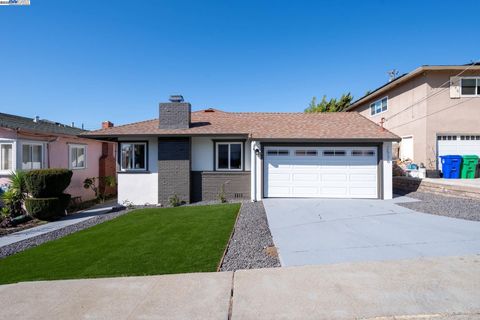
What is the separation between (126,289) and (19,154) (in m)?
11.5

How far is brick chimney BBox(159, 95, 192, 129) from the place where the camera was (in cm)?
1219

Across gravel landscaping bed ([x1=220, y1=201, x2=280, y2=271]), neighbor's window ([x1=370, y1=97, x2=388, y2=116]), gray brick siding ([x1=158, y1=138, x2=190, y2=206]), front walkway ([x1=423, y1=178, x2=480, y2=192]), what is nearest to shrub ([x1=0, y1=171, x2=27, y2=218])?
gray brick siding ([x1=158, y1=138, x2=190, y2=206])

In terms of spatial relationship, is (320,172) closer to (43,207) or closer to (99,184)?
(43,207)

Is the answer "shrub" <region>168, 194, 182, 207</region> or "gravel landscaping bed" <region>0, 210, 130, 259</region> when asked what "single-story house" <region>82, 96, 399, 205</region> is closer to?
"shrub" <region>168, 194, 182, 207</region>

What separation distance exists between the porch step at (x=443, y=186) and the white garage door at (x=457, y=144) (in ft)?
9.90

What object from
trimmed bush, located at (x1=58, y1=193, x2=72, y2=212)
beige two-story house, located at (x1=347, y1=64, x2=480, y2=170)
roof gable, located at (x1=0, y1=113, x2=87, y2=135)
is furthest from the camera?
beige two-story house, located at (x1=347, y1=64, x2=480, y2=170)

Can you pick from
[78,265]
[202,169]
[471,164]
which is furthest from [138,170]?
[471,164]

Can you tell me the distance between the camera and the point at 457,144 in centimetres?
1377

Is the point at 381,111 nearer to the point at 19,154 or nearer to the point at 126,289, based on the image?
the point at 126,289

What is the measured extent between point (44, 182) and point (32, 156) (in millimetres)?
2882

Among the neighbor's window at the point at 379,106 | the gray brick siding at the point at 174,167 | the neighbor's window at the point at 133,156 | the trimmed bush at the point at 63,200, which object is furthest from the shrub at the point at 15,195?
the neighbor's window at the point at 379,106

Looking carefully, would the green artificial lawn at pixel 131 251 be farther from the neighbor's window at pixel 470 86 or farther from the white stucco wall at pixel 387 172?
the neighbor's window at pixel 470 86

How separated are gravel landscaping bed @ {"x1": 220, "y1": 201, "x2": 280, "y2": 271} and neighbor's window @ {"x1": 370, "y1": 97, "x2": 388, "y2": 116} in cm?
1500

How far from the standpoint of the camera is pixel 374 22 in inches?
479
